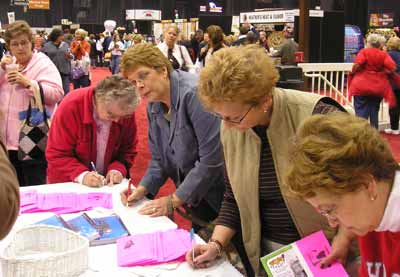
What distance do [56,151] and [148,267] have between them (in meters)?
1.16

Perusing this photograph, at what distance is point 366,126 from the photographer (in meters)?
1.23

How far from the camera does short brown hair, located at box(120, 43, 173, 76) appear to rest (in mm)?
2307

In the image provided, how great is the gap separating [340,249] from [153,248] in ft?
2.07

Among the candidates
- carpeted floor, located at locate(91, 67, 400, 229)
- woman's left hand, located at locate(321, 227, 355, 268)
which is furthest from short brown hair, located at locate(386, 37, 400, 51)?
woman's left hand, located at locate(321, 227, 355, 268)

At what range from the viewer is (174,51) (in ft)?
23.5

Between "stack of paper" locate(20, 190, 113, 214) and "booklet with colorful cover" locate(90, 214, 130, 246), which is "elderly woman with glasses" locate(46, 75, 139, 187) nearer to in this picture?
"stack of paper" locate(20, 190, 113, 214)

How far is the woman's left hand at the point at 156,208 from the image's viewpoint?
Result: 2.30 m

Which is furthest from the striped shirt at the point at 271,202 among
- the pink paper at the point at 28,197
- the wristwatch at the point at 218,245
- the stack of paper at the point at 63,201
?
the pink paper at the point at 28,197

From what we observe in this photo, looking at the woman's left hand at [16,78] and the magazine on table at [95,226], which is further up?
→ the woman's left hand at [16,78]

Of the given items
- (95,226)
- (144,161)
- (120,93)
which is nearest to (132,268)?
(95,226)

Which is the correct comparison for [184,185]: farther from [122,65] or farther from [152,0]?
[152,0]

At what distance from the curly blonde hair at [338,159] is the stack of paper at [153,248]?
75 cm

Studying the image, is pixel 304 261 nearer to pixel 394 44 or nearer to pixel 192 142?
pixel 192 142

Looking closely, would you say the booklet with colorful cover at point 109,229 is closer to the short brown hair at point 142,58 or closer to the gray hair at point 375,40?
the short brown hair at point 142,58
